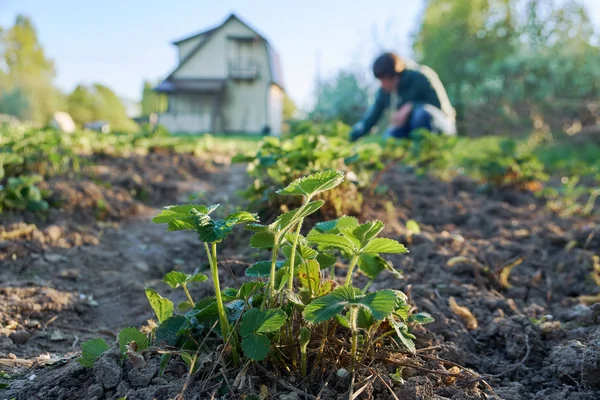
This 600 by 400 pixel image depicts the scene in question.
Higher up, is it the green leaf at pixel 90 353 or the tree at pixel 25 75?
the tree at pixel 25 75

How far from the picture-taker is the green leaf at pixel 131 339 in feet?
4.38

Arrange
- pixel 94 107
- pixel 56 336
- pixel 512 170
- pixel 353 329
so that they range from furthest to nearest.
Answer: pixel 94 107
pixel 512 170
pixel 56 336
pixel 353 329

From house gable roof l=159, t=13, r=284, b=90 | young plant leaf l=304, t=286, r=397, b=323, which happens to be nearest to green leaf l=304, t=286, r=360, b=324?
young plant leaf l=304, t=286, r=397, b=323

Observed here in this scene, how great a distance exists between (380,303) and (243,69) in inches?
805

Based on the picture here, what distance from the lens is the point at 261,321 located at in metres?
1.19

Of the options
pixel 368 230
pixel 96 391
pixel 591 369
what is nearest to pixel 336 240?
pixel 368 230

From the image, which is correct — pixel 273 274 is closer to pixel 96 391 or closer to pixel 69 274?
pixel 96 391

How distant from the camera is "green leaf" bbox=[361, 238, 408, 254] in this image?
1.23 m

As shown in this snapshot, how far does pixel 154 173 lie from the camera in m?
5.12

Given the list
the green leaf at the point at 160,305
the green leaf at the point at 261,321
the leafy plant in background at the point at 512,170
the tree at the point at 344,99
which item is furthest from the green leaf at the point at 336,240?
the tree at the point at 344,99

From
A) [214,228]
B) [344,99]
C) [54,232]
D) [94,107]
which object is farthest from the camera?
[94,107]

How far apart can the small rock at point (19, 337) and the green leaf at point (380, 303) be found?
1388mm

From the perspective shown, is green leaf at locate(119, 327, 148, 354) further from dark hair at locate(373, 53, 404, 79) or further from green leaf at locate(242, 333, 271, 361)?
dark hair at locate(373, 53, 404, 79)

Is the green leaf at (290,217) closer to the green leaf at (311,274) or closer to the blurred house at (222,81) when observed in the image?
the green leaf at (311,274)
